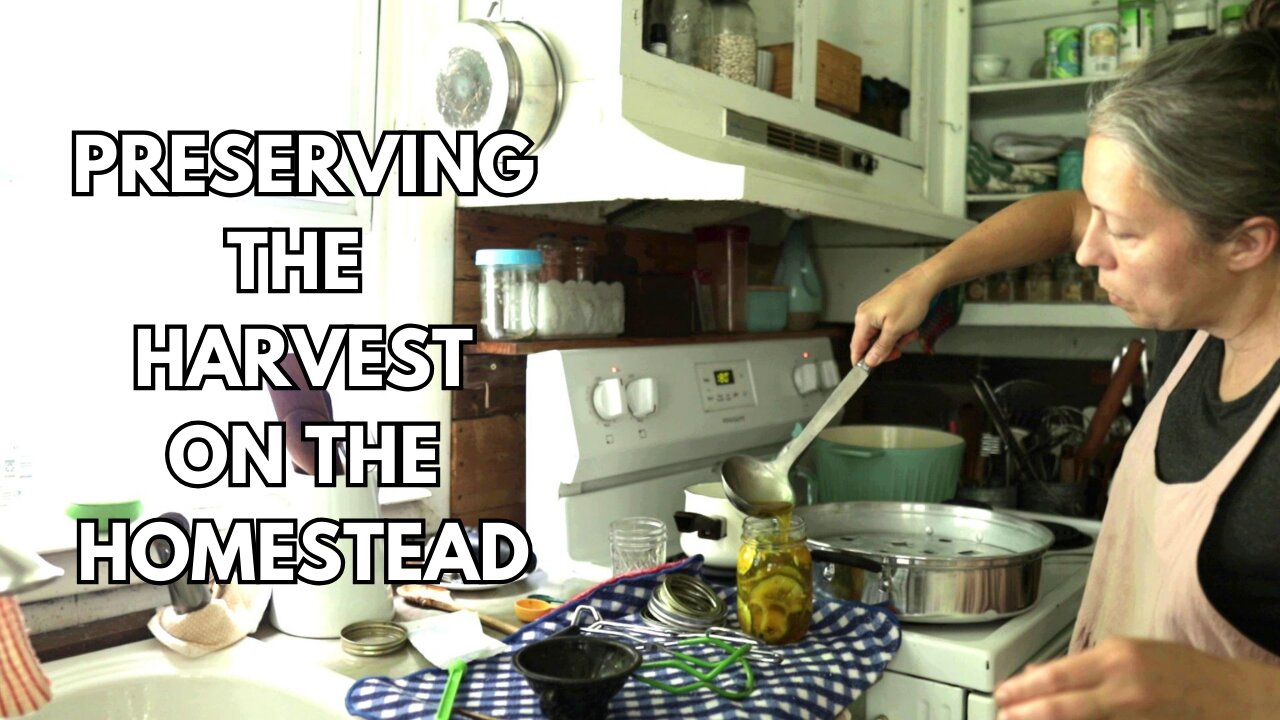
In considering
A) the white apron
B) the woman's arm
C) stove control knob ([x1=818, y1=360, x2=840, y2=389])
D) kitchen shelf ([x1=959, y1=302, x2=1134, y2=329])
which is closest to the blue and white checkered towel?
the white apron

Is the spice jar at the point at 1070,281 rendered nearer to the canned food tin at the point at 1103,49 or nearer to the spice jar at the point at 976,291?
the spice jar at the point at 976,291

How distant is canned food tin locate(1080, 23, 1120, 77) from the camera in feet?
7.34

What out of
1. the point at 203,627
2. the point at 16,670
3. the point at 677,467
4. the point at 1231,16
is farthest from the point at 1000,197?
the point at 16,670

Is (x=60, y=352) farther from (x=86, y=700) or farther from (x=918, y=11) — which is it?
(x=918, y=11)

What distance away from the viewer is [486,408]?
170 cm

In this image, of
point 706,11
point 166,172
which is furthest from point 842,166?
point 166,172

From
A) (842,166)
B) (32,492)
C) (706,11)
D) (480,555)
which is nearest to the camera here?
Result: (32,492)

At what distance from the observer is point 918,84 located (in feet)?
7.34

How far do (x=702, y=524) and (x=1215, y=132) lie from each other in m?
0.80

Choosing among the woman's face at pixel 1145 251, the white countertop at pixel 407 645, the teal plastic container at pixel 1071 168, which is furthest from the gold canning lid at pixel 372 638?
the teal plastic container at pixel 1071 168

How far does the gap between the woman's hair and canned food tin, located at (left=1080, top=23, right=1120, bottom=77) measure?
1298 millimetres

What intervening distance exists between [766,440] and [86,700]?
124 cm

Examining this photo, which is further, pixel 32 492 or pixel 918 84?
pixel 918 84

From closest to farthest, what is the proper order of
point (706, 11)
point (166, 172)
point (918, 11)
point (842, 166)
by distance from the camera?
point (166, 172) → point (706, 11) → point (842, 166) → point (918, 11)
